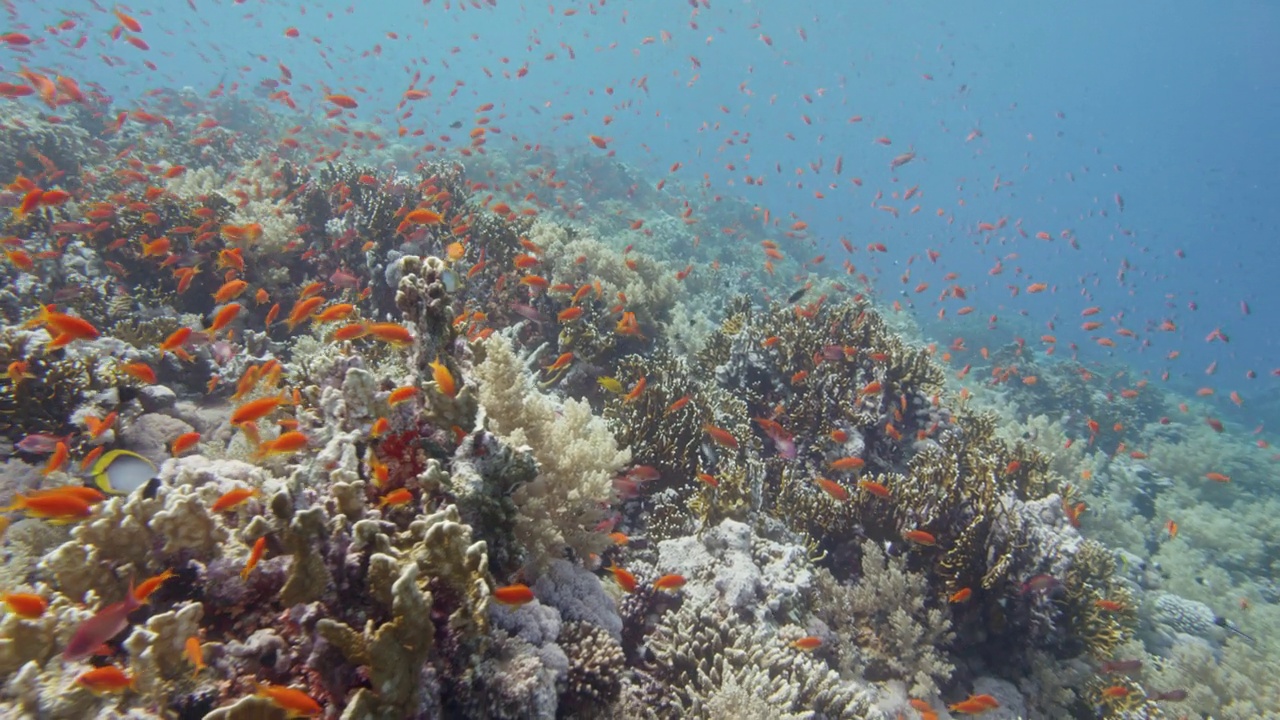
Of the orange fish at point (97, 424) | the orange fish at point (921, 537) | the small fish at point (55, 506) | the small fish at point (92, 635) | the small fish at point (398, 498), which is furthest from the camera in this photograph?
the orange fish at point (921, 537)

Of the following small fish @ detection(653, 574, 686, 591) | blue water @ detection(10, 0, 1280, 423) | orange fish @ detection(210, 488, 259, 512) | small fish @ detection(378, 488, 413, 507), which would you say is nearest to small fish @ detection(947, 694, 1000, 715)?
small fish @ detection(653, 574, 686, 591)

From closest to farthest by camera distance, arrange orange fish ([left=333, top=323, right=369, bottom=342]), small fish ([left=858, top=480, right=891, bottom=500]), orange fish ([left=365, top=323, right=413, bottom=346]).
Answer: orange fish ([left=365, top=323, right=413, bottom=346]) → orange fish ([left=333, top=323, right=369, bottom=342]) → small fish ([left=858, top=480, right=891, bottom=500])

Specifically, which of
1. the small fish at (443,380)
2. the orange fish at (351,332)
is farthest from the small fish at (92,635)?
the orange fish at (351,332)

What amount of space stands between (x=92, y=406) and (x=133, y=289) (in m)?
4.20

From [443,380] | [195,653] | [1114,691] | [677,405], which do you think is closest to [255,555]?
[195,653]

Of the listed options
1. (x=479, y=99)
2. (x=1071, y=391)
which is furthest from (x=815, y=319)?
(x=479, y=99)

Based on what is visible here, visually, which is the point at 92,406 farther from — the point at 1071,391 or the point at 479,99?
the point at 479,99

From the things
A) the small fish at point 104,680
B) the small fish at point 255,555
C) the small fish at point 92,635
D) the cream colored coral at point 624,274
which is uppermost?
the cream colored coral at point 624,274

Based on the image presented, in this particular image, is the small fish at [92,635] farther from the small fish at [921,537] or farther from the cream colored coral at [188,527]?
the small fish at [921,537]

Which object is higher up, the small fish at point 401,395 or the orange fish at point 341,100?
the orange fish at point 341,100

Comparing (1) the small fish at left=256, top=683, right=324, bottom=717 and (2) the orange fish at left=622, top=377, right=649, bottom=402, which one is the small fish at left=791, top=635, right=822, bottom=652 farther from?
(1) the small fish at left=256, top=683, right=324, bottom=717

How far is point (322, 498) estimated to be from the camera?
3006mm

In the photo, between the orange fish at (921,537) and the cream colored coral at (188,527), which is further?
the orange fish at (921,537)

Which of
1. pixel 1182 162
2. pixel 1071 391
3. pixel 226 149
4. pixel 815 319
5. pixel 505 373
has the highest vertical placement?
pixel 1182 162
